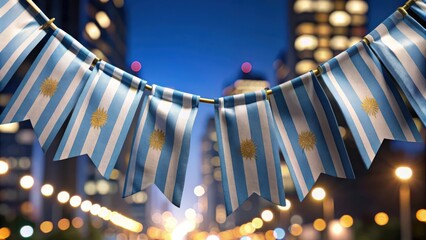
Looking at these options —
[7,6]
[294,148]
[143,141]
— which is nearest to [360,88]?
[294,148]

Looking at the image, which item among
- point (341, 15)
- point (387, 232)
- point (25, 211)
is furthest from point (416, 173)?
point (25, 211)

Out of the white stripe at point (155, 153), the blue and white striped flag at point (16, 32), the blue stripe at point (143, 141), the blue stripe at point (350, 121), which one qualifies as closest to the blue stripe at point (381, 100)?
the blue stripe at point (350, 121)

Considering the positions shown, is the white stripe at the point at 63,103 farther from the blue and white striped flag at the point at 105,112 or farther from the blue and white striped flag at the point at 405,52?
the blue and white striped flag at the point at 405,52

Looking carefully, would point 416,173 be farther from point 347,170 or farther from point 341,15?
point 341,15

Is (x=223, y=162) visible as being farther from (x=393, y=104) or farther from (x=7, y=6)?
(x=7, y=6)

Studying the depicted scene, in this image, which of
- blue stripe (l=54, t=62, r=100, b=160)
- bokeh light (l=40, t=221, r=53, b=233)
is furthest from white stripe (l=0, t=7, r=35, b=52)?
bokeh light (l=40, t=221, r=53, b=233)

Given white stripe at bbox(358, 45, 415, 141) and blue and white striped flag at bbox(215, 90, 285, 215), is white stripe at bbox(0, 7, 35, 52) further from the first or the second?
white stripe at bbox(358, 45, 415, 141)
